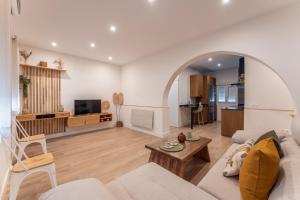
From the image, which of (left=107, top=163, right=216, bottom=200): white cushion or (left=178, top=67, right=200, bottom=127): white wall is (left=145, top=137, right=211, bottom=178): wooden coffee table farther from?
(left=178, top=67, right=200, bottom=127): white wall

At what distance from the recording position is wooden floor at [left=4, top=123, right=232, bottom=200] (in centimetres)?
218

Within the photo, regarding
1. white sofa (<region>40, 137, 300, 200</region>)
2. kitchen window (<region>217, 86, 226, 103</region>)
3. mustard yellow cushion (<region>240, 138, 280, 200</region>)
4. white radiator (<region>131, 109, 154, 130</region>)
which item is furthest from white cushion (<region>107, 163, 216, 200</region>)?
kitchen window (<region>217, 86, 226, 103</region>)

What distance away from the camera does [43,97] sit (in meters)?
4.23

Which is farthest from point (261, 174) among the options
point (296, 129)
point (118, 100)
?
point (118, 100)

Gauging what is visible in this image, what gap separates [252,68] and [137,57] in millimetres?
3519

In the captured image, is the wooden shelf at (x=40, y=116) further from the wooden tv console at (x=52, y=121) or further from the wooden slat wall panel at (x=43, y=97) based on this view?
the wooden slat wall panel at (x=43, y=97)

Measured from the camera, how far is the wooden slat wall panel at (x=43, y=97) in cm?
401

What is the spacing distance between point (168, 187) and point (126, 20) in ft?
9.03

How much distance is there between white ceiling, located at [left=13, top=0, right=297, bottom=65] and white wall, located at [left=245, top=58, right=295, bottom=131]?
183 cm

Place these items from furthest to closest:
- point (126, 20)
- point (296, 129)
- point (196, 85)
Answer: point (196, 85)
point (126, 20)
point (296, 129)

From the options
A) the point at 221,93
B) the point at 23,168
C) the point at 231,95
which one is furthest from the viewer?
the point at 221,93

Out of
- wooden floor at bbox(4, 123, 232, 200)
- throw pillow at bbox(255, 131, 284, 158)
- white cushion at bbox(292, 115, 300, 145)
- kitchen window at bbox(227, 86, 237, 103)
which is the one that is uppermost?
kitchen window at bbox(227, 86, 237, 103)

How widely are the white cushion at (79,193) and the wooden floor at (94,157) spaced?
1.31m

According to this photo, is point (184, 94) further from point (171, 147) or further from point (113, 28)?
point (171, 147)
